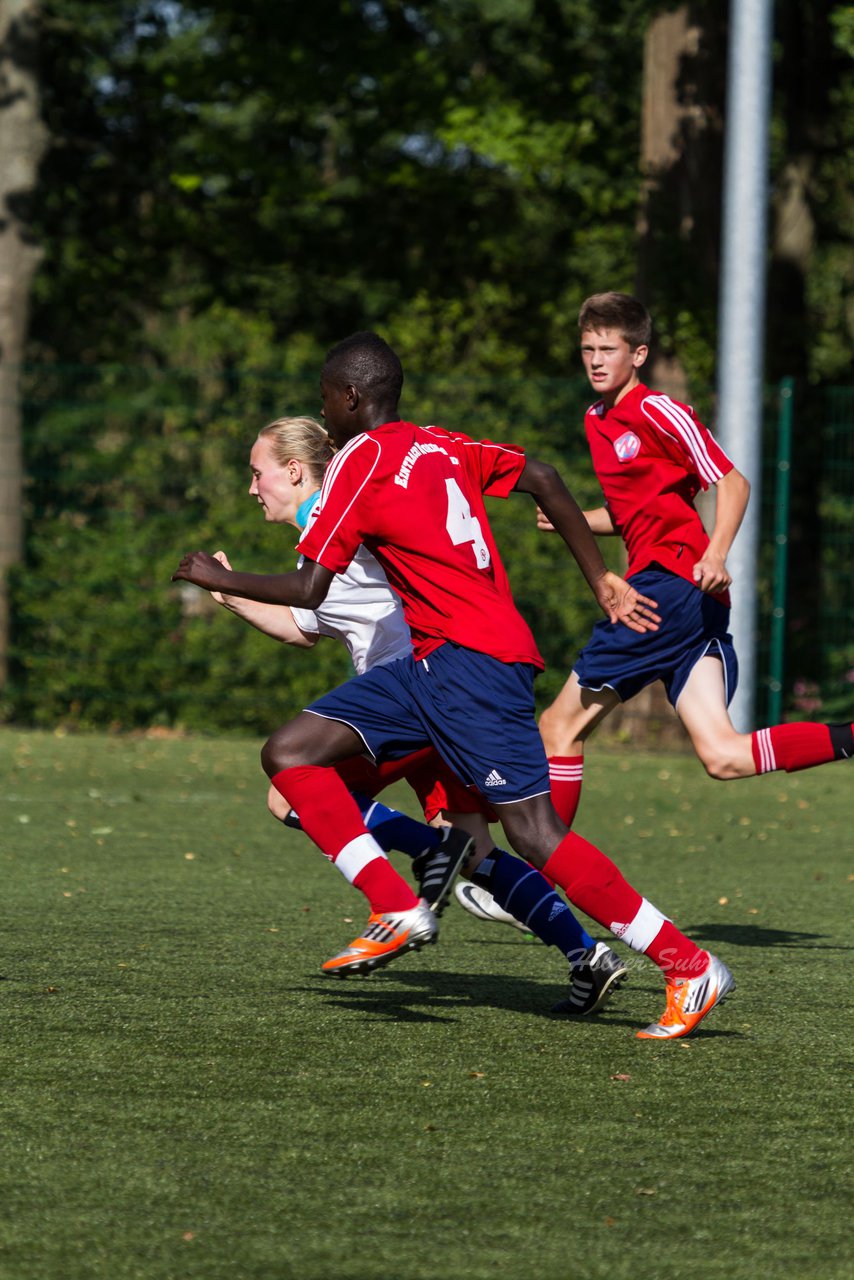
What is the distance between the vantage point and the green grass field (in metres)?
3.22

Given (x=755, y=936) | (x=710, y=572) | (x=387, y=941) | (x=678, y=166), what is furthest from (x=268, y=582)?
(x=678, y=166)

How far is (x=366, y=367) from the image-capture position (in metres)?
5.11

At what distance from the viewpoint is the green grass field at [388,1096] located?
10.6 feet

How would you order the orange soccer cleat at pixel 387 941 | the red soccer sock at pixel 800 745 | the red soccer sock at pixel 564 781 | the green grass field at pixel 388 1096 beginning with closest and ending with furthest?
the green grass field at pixel 388 1096 < the orange soccer cleat at pixel 387 941 < the red soccer sock at pixel 800 745 < the red soccer sock at pixel 564 781

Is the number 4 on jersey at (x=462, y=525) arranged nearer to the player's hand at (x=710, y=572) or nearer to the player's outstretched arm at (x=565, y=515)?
the player's outstretched arm at (x=565, y=515)

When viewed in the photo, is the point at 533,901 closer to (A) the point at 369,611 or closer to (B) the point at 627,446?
(A) the point at 369,611

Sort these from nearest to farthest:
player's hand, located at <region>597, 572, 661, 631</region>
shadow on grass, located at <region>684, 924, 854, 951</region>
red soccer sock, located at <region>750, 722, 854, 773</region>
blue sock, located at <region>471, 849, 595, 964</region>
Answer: blue sock, located at <region>471, 849, 595, 964</region>, player's hand, located at <region>597, 572, 661, 631</region>, red soccer sock, located at <region>750, 722, 854, 773</region>, shadow on grass, located at <region>684, 924, 854, 951</region>

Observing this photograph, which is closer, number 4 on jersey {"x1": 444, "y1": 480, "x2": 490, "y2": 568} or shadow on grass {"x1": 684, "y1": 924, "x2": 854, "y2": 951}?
number 4 on jersey {"x1": 444, "y1": 480, "x2": 490, "y2": 568}

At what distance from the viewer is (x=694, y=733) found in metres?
A: 6.19

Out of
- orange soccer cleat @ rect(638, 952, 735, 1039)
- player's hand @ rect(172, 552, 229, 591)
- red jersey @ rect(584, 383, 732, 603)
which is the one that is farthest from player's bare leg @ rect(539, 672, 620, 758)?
player's hand @ rect(172, 552, 229, 591)

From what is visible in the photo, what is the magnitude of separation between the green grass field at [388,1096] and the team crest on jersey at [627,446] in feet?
5.34

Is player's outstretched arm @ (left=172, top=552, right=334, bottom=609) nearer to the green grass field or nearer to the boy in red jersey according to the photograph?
the green grass field

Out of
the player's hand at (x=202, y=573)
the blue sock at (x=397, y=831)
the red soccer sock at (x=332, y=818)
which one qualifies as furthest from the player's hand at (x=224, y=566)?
the blue sock at (x=397, y=831)

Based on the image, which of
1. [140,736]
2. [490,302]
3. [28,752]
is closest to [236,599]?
[28,752]
